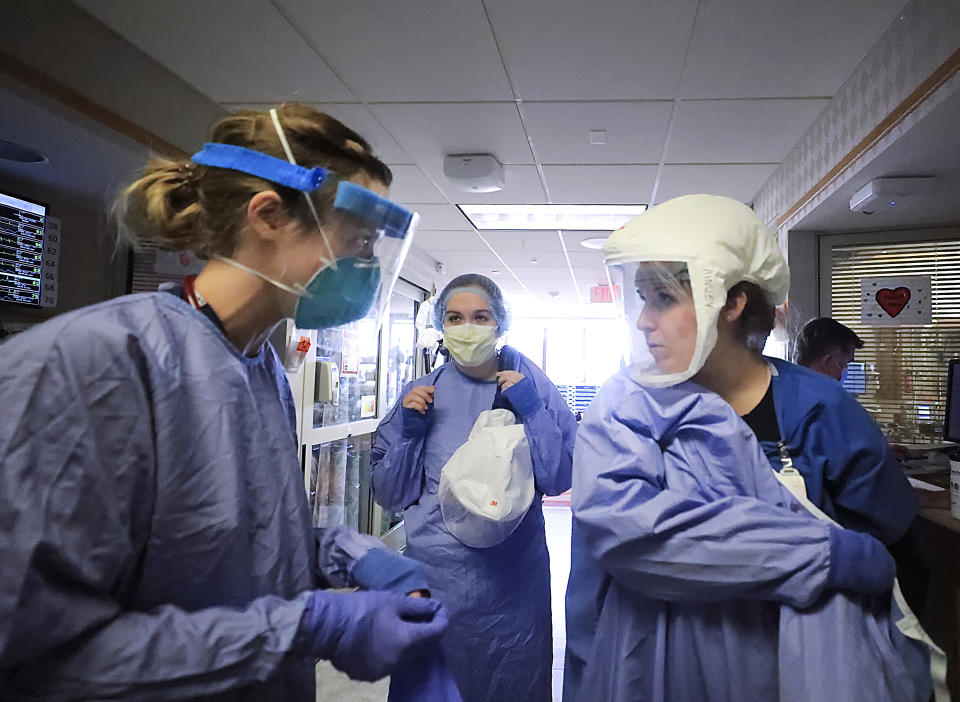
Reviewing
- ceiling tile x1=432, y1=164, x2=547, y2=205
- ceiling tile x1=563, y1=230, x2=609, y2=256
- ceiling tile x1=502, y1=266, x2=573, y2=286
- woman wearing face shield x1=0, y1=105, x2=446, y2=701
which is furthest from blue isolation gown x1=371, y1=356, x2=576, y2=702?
ceiling tile x1=502, y1=266, x2=573, y2=286

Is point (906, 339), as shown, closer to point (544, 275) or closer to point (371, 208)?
point (371, 208)

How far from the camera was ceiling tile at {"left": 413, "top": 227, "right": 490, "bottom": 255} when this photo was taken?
4.89 meters

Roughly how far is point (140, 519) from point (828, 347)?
3.03 metres

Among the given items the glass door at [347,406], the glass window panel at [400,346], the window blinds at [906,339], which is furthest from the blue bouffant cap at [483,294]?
Result: the glass window panel at [400,346]

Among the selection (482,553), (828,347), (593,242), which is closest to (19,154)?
(482,553)

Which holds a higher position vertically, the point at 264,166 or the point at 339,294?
the point at 264,166

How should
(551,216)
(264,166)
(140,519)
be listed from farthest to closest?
(551,216), (264,166), (140,519)

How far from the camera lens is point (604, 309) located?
9562 mm

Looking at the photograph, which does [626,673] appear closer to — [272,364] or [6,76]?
[272,364]

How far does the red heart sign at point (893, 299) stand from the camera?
3.17 m

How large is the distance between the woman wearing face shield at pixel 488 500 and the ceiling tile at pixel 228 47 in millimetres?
1060

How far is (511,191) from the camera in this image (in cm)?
372

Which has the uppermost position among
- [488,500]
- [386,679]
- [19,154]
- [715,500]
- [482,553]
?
[19,154]

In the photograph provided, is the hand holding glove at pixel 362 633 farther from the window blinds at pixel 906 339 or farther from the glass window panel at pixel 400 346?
the glass window panel at pixel 400 346
